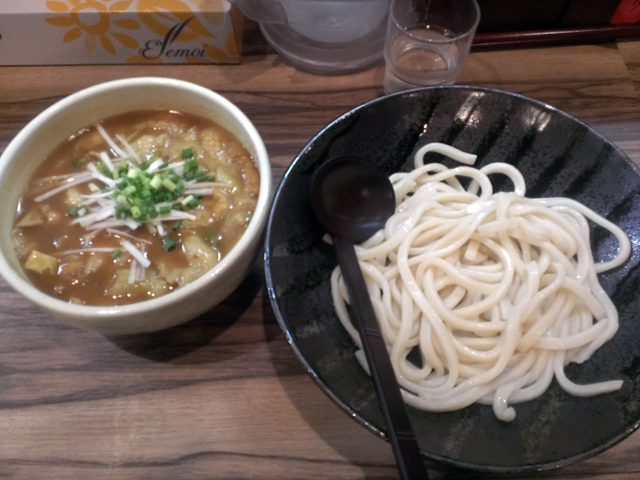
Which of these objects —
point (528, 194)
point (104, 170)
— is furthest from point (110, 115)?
point (528, 194)

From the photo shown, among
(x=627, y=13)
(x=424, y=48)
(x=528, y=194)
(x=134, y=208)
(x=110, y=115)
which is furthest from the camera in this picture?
(x=627, y=13)

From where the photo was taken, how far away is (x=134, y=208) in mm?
1176

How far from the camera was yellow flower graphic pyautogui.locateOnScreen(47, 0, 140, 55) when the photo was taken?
162 cm

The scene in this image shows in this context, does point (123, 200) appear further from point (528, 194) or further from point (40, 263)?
point (528, 194)

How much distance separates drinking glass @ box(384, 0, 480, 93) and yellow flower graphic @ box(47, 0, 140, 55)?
3.25ft

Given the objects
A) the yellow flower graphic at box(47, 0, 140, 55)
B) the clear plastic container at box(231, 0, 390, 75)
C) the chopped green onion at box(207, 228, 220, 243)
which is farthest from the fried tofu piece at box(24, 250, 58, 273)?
the clear plastic container at box(231, 0, 390, 75)

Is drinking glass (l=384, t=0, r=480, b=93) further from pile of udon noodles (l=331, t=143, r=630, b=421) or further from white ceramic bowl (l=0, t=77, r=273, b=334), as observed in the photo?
white ceramic bowl (l=0, t=77, r=273, b=334)

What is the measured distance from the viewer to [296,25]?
1.94 meters

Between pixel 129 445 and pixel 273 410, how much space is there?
373 millimetres

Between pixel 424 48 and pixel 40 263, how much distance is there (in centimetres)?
155

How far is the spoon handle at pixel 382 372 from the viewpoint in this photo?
36.1 inches

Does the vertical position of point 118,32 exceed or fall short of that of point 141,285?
it exceeds it

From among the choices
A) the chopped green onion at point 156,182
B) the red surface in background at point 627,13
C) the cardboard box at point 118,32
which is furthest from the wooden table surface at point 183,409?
the red surface in background at point 627,13

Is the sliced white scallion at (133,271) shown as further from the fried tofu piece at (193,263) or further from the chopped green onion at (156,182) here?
the chopped green onion at (156,182)
